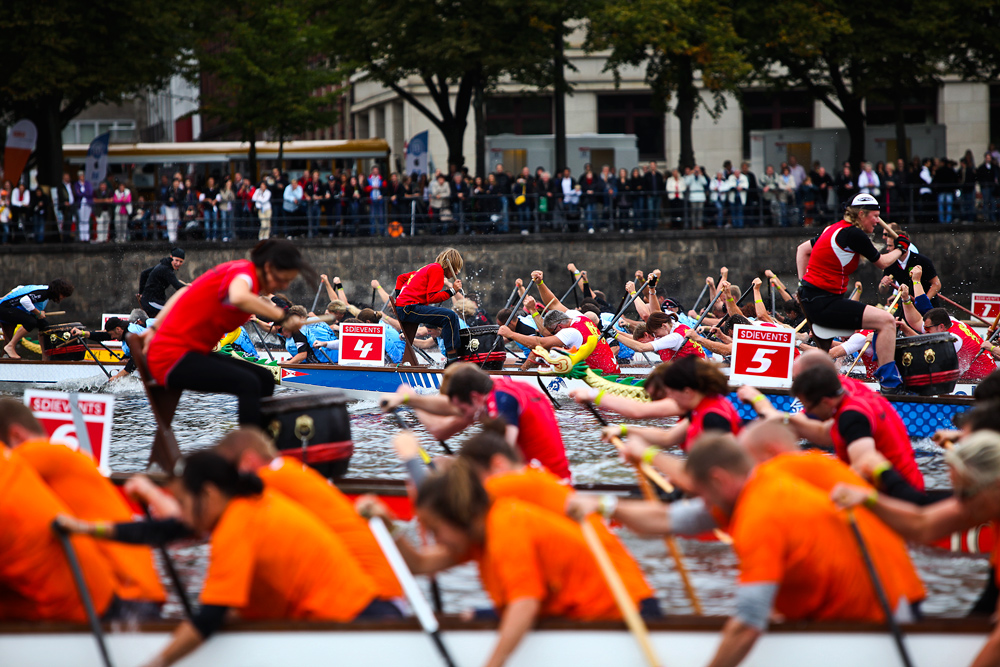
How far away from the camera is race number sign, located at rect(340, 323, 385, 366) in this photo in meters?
14.2

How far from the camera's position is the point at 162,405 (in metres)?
7.61

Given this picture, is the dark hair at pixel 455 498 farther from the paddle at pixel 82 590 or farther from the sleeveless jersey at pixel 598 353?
the sleeveless jersey at pixel 598 353

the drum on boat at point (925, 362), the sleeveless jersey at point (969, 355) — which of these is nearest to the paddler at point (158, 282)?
the drum on boat at point (925, 362)

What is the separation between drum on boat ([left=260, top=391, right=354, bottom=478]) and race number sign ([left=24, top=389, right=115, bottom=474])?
997 mm

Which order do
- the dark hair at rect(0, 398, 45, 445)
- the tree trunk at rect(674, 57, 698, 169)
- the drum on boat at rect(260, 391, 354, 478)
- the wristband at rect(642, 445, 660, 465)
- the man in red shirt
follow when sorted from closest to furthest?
the dark hair at rect(0, 398, 45, 445) → the wristband at rect(642, 445, 660, 465) → the drum on boat at rect(260, 391, 354, 478) → the man in red shirt → the tree trunk at rect(674, 57, 698, 169)

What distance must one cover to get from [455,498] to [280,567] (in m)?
0.72

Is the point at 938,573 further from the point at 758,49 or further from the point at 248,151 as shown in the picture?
the point at 248,151

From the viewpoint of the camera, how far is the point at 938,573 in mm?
6984

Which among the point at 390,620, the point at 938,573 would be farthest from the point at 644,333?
the point at 390,620

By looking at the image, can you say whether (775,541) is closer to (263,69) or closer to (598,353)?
(598,353)

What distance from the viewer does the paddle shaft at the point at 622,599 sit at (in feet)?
14.6

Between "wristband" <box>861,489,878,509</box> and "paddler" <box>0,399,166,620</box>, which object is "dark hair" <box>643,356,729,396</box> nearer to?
"wristband" <box>861,489,878,509</box>

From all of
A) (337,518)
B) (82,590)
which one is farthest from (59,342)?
(337,518)

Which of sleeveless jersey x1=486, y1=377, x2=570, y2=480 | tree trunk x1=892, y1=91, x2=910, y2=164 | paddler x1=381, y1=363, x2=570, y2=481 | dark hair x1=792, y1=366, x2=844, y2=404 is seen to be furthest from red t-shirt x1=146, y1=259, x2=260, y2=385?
tree trunk x1=892, y1=91, x2=910, y2=164
